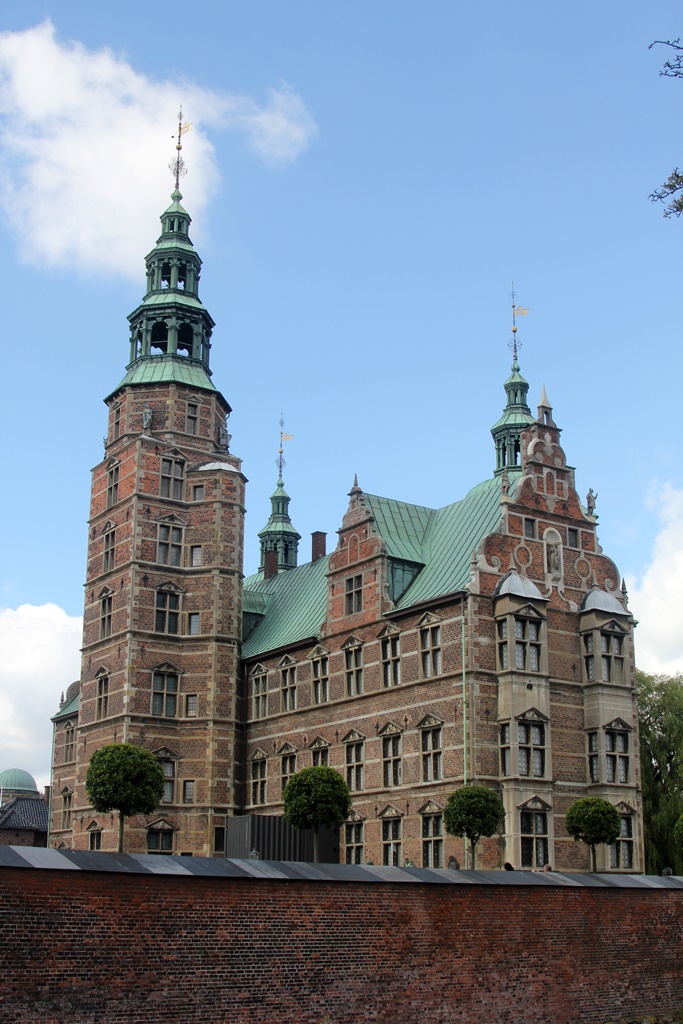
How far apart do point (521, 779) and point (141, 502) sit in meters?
22.8

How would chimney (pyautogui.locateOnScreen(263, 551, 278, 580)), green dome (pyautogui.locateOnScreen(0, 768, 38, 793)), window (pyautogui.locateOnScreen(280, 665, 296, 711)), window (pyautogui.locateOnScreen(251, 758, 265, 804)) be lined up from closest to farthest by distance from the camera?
window (pyautogui.locateOnScreen(280, 665, 296, 711)), window (pyautogui.locateOnScreen(251, 758, 265, 804)), chimney (pyautogui.locateOnScreen(263, 551, 278, 580)), green dome (pyautogui.locateOnScreen(0, 768, 38, 793))

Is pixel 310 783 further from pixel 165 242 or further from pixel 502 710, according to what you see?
pixel 165 242

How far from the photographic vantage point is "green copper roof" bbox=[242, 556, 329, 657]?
5500cm

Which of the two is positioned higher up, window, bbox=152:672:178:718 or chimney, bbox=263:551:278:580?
chimney, bbox=263:551:278:580

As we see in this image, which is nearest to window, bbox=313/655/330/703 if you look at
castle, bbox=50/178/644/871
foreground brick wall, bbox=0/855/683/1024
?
castle, bbox=50/178/644/871

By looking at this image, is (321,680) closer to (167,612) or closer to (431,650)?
(431,650)

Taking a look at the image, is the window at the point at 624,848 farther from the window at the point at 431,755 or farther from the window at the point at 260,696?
the window at the point at 260,696

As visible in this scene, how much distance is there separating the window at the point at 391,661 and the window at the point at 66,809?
867 inches

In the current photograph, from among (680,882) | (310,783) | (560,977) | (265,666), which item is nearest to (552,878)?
(560,977)

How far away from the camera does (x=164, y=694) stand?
54500 mm

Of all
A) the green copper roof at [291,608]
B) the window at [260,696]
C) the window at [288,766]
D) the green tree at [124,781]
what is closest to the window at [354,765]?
the window at [288,766]

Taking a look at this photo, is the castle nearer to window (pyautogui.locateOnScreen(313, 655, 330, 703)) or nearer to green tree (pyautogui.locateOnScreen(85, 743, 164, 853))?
window (pyautogui.locateOnScreen(313, 655, 330, 703))

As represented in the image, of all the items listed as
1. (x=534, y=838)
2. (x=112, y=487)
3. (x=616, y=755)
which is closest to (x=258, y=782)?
(x=112, y=487)

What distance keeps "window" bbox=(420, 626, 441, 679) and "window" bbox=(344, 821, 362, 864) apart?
7006 mm
